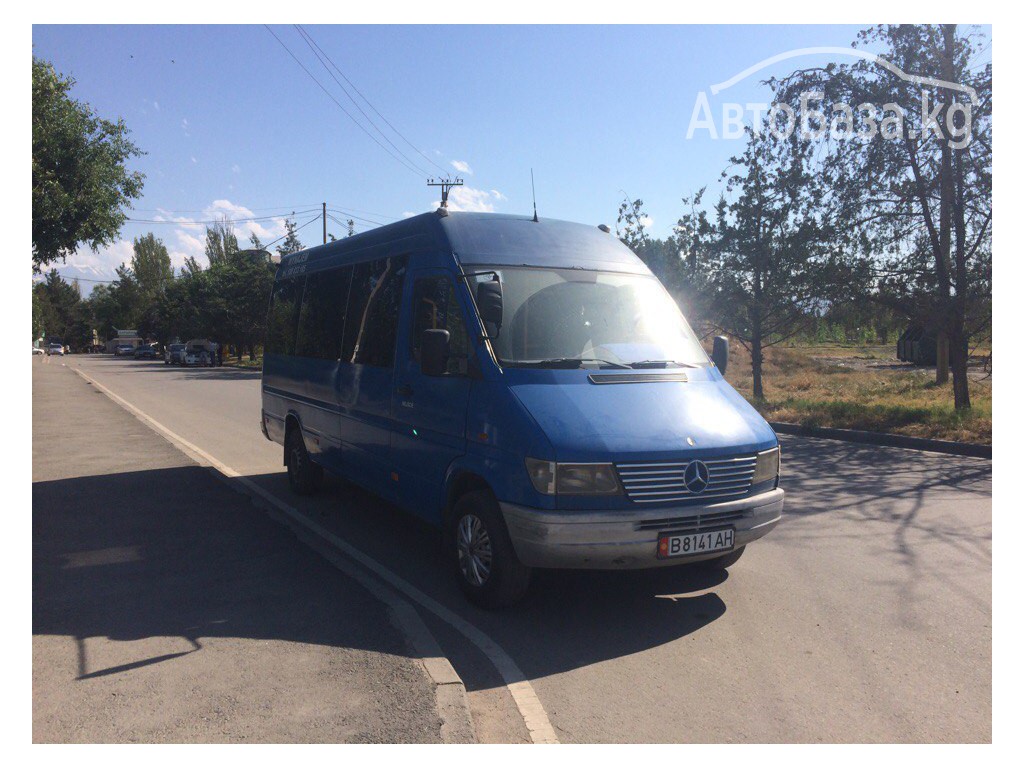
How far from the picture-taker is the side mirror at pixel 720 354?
250 inches

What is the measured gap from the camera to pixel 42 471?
997cm

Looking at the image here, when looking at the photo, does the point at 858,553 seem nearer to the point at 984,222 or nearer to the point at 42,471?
the point at 42,471

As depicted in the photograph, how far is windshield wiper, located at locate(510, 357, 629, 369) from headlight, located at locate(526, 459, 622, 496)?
0.81 meters

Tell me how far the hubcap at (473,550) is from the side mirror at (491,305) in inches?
48.5

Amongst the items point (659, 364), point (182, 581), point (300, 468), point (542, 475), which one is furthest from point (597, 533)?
point (300, 468)

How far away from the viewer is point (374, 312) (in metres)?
6.91

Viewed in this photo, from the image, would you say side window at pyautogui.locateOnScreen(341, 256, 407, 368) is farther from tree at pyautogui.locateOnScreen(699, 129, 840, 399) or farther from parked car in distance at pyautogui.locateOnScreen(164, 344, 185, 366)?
parked car in distance at pyautogui.locateOnScreen(164, 344, 185, 366)

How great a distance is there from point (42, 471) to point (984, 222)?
602 inches

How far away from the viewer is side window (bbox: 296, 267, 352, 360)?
7.73 meters

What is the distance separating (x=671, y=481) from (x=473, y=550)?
133 cm

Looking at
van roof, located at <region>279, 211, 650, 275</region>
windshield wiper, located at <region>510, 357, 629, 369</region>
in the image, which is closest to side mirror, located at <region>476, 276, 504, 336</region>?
windshield wiper, located at <region>510, 357, 629, 369</region>

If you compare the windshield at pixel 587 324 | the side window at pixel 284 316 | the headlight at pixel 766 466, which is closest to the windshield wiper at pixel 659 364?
the windshield at pixel 587 324

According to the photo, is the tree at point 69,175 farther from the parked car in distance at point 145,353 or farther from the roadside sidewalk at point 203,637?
the parked car in distance at point 145,353

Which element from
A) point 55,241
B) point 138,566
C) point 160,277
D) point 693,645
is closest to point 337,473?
point 138,566
